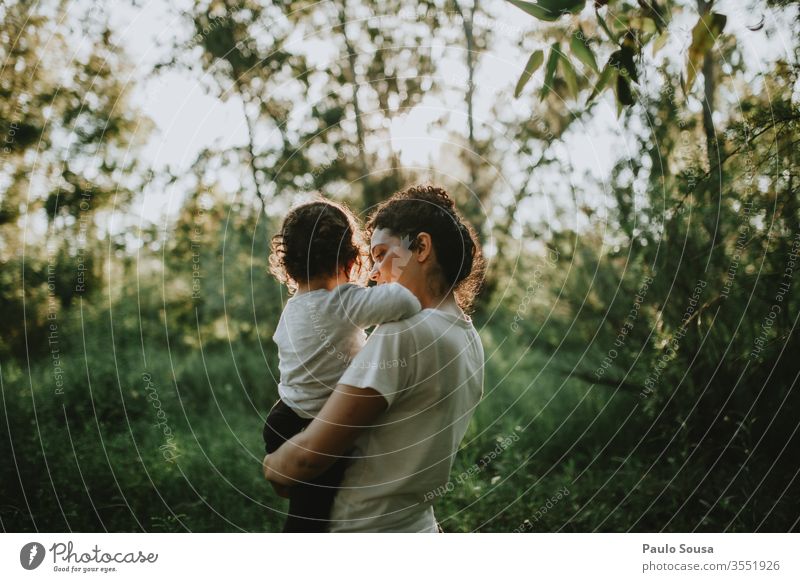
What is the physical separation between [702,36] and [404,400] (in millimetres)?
1128

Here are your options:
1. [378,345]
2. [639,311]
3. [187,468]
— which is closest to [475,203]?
[639,311]

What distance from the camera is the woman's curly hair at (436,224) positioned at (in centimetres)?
139

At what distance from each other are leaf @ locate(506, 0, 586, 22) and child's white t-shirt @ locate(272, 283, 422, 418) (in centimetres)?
71

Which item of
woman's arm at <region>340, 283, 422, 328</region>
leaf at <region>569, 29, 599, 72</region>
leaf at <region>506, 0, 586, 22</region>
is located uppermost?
leaf at <region>506, 0, 586, 22</region>

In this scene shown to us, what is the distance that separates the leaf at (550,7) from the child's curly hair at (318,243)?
0.65 metres

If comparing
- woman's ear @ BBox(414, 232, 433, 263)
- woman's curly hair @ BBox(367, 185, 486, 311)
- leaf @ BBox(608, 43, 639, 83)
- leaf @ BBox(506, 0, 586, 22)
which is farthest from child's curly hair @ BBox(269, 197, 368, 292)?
leaf @ BBox(608, 43, 639, 83)

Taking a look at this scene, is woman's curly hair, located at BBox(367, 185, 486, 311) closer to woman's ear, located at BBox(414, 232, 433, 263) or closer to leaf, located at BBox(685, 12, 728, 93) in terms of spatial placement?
woman's ear, located at BBox(414, 232, 433, 263)

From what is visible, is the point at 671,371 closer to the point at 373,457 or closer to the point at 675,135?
the point at 675,135

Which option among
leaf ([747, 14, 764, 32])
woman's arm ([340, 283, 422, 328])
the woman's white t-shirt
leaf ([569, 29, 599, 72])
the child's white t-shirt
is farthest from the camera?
leaf ([747, 14, 764, 32])

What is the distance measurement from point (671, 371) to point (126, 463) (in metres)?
2.47

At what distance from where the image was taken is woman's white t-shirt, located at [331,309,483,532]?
1216 millimetres

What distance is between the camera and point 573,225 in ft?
11.1
